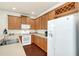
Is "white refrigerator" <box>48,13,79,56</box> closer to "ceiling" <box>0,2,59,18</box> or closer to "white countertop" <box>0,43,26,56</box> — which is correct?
"white countertop" <box>0,43,26,56</box>

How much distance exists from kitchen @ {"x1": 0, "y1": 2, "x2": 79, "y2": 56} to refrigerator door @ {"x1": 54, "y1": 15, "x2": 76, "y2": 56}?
0.13m

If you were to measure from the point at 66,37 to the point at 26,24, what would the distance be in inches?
89.9

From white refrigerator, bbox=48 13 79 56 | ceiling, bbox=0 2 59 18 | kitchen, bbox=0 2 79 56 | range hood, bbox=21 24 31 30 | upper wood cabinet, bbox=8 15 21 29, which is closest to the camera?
white refrigerator, bbox=48 13 79 56

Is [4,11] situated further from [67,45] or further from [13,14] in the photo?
[67,45]

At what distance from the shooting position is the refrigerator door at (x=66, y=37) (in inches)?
56.4

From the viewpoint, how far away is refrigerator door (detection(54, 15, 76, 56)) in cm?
143

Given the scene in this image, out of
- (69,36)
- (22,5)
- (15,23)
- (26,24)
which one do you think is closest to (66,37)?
(69,36)

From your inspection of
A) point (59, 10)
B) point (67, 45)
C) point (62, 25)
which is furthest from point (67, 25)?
point (59, 10)

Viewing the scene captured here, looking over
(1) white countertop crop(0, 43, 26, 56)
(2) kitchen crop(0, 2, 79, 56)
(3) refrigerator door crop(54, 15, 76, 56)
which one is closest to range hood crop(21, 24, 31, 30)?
(2) kitchen crop(0, 2, 79, 56)

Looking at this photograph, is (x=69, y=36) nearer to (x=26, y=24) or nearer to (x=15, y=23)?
(x=15, y=23)

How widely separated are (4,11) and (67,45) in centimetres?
166

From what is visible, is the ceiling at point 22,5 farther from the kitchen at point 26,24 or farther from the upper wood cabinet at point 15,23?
the upper wood cabinet at point 15,23

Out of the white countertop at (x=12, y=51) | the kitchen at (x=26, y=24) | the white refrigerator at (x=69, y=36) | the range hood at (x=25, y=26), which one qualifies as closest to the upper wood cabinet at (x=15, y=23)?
the kitchen at (x=26, y=24)

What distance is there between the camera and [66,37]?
1524 millimetres
